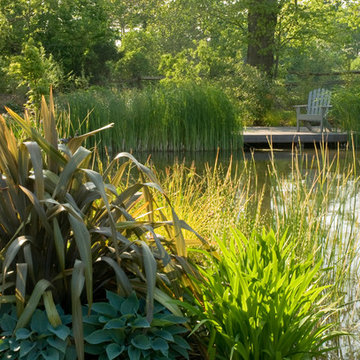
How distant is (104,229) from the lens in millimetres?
2111

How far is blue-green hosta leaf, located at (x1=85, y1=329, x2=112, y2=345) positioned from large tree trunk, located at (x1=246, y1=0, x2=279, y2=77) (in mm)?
15612

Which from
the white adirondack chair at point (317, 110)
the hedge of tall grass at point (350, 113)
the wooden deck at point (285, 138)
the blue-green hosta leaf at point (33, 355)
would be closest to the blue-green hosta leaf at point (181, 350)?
the blue-green hosta leaf at point (33, 355)

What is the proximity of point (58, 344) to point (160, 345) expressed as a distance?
0.31 metres

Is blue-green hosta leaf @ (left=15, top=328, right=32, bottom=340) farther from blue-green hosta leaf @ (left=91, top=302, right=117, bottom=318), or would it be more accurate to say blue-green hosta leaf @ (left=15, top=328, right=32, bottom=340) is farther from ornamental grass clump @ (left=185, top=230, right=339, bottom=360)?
ornamental grass clump @ (left=185, top=230, right=339, bottom=360)

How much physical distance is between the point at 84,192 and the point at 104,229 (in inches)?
6.9

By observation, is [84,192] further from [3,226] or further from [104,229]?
[3,226]

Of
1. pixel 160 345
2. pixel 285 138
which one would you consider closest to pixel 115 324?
pixel 160 345

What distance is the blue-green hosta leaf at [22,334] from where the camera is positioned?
1823 mm

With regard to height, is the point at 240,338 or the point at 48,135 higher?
the point at 48,135

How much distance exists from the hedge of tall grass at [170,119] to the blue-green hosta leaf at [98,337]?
8.58 m

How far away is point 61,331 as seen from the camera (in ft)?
6.07

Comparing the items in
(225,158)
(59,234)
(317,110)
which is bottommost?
(225,158)

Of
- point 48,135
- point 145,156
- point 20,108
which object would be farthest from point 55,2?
point 48,135

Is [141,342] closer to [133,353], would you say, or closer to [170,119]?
[133,353]
